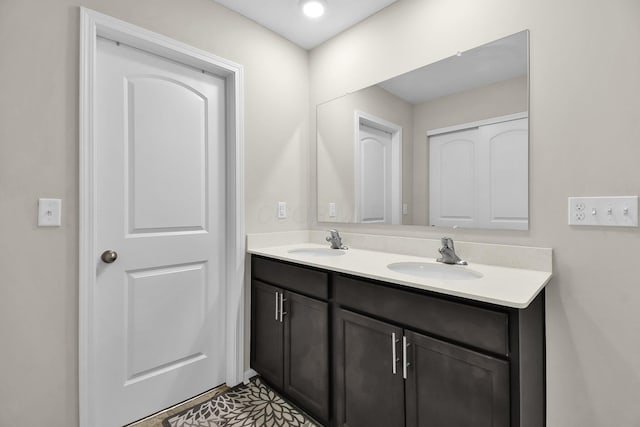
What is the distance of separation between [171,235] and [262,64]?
129 cm

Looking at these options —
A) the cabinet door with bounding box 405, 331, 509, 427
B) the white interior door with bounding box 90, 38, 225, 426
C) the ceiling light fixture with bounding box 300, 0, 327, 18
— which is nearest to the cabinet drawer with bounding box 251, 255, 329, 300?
the white interior door with bounding box 90, 38, 225, 426

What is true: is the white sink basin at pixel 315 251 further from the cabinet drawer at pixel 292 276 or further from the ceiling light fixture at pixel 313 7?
the ceiling light fixture at pixel 313 7

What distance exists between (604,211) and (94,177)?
2.20 meters

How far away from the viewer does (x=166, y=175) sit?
5.81ft

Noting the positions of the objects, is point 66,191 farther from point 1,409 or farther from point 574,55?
point 574,55

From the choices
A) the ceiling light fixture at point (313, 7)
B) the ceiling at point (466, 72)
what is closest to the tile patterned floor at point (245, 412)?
the ceiling at point (466, 72)

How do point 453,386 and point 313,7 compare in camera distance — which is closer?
point 453,386

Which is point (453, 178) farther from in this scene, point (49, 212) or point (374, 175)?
point (49, 212)

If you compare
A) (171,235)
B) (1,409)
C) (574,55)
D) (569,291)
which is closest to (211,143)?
(171,235)

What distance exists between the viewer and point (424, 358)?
46.1 inches

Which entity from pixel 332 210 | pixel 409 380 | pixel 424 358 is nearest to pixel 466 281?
pixel 424 358

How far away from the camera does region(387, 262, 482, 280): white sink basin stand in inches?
58.6

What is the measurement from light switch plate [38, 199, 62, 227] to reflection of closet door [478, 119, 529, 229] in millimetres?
1989

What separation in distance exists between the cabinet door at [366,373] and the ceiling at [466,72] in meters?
1.27
